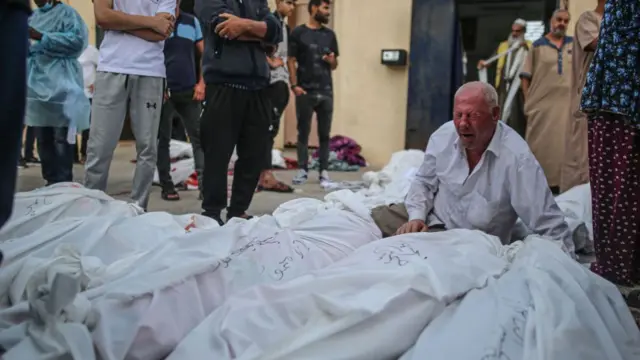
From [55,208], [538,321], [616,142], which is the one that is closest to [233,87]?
[55,208]

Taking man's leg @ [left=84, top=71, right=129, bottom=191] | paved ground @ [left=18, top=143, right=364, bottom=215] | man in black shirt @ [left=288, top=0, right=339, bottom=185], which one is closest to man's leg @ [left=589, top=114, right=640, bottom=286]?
paved ground @ [left=18, top=143, right=364, bottom=215]

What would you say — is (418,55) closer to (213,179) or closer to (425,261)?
(213,179)

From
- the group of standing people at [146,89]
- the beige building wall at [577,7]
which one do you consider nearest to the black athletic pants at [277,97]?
the group of standing people at [146,89]

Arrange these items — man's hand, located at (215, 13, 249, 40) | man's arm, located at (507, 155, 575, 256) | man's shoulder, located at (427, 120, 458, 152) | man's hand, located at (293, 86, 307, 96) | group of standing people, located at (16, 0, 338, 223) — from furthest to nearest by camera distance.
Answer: man's hand, located at (293, 86, 307, 96), group of standing people, located at (16, 0, 338, 223), man's hand, located at (215, 13, 249, 40), man's shoulder, located at (427, 120, 458, 152), man's arm, located at (507, 155, 575, 256)

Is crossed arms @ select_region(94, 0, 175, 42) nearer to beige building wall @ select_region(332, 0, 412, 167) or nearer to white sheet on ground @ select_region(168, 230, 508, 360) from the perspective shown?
white sheet on ground @ select_region(168, 230, 508, 360)

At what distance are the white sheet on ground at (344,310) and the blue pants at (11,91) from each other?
2.38 feet

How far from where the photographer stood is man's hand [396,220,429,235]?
238 centimetres

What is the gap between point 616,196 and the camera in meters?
2.41

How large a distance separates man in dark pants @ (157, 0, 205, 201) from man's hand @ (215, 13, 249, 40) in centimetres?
140

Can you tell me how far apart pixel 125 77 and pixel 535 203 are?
85.4 inches

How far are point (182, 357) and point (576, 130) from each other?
384 centimetres

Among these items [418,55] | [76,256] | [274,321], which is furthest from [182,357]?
[418,55]

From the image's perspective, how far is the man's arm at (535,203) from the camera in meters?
2.25

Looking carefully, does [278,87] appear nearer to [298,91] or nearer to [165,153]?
[298,91]
